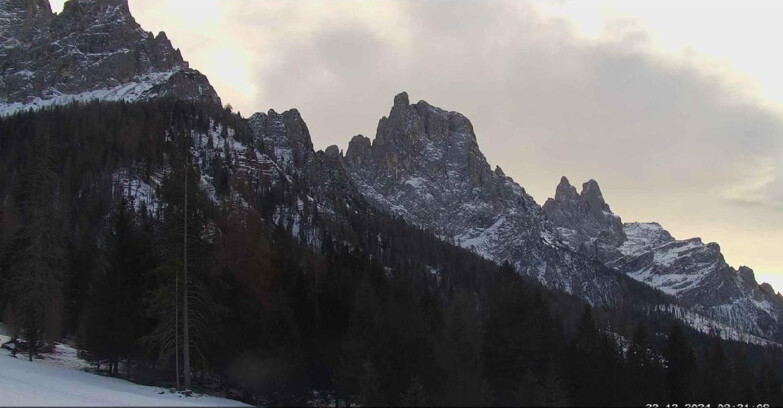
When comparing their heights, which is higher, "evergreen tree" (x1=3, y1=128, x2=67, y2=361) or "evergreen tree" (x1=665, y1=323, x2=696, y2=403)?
"evergreen tree" (x1=3, y1=128, x2=67, y2=361)

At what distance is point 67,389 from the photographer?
102 ft

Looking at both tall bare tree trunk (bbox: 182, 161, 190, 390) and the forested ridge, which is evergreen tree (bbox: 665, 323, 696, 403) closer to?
the forested ridge

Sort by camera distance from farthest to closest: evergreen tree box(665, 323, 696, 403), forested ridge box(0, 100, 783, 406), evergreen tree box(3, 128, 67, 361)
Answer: evergreen tree box(665, 323, 696, 403) < evergreen tree box(3, 128, 67, 361) < forested ridge box(0, 100, 783, 406)

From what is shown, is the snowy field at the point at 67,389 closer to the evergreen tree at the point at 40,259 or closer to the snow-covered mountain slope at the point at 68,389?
the snow-covered mountain slope at the point at 68,389

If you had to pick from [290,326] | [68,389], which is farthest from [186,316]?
[68,389]

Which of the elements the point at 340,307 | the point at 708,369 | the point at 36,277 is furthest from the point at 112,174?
the point at 708,369

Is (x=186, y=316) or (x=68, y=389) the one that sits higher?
(x=186, y=316)

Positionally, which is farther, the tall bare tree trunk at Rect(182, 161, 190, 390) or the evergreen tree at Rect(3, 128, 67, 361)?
the evergreen tree at Rect(3, 128, 67, 361)

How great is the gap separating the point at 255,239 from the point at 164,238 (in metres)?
9.84

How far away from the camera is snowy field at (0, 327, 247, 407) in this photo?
26688 mm

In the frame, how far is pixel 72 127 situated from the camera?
529ft

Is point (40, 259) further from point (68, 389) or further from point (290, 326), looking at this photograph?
point (290, 326)

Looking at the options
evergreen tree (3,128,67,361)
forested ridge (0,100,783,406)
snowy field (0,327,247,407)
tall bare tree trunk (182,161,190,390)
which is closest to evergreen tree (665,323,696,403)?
forested ridge (0,100,783,406)

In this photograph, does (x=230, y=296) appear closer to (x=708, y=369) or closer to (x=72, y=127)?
(x=708, y=369)
